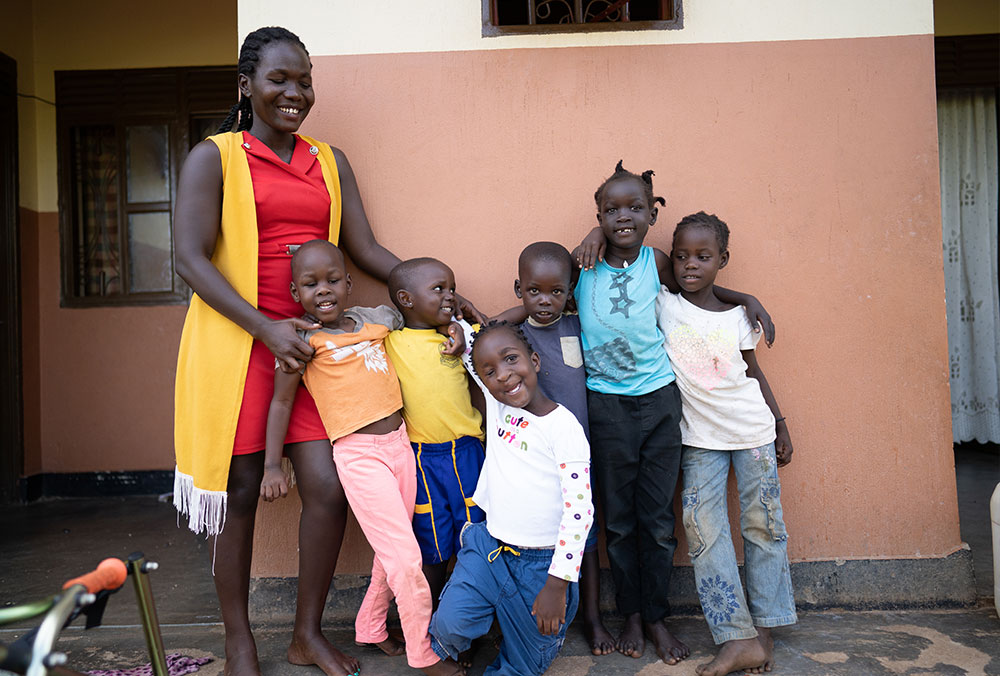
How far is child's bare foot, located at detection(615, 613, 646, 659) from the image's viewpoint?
8.11ft

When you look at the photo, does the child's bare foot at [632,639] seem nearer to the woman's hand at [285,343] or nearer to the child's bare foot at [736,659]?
the child's bare foot at [736,659]

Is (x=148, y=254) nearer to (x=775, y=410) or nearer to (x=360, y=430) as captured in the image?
(x=360, y=430)

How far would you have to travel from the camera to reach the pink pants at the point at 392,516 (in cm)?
227

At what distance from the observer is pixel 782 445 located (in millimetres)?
2688

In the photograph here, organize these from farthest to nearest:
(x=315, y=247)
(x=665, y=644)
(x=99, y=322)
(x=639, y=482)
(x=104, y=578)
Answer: (x=99, y=322) < (x=639, y=482) < (x=665, y=644) < (x=315, y=247) < (x=104, y=578)

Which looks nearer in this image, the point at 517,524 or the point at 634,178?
the point at 517,524

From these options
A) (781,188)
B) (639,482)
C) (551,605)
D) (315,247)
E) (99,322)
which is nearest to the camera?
(551,605)

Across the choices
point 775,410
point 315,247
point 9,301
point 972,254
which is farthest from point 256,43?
point 972,254

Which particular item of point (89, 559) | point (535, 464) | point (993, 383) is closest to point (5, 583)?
point (89, 559)

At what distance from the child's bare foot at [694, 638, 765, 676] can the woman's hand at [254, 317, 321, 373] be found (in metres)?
1.65

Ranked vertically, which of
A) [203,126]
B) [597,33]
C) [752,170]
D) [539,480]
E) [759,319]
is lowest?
[539,480]

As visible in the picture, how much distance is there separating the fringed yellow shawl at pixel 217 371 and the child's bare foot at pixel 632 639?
1.44 metres

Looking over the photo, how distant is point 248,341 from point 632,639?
1680 millimetres

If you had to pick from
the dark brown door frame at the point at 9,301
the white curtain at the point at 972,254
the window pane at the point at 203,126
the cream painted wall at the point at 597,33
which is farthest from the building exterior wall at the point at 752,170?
the dark brown door frame at the point at 9,301
